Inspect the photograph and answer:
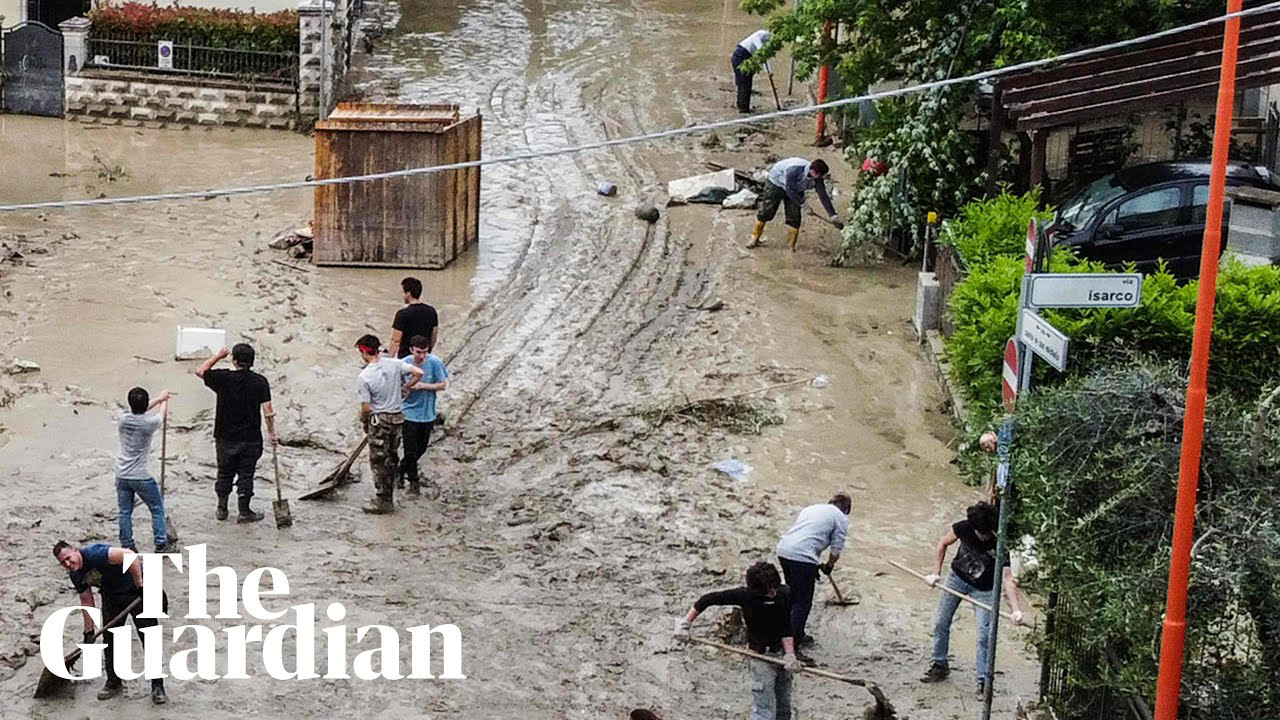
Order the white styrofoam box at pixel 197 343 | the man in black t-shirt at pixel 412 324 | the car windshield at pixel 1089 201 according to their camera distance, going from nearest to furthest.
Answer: the man in black t-shirt at pixel 412 324
the white styrofoam box at pixel 197 343
the car windshield at pixel 1089 201

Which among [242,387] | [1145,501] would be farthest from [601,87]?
[1145,501]

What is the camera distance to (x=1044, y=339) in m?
10.4

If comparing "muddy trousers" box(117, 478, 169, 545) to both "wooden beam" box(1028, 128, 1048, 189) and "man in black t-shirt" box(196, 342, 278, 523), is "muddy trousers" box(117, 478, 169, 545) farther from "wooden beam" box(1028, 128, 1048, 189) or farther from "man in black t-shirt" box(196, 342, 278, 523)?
"wooden beam" box(1028, 128, 1048, 189)

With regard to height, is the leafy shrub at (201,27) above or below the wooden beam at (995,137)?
above

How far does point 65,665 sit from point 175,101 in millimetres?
17224

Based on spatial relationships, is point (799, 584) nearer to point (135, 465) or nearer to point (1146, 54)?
point (135, 465)

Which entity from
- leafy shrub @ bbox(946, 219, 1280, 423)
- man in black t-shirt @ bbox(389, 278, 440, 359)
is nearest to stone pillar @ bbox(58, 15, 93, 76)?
man in black t-shirt @ bbox(389, 278, 440, 359)

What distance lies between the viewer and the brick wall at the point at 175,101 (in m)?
27.8

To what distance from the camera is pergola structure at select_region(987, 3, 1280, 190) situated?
2039cm

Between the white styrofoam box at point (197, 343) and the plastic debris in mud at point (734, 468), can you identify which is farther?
the white styrofoam box at point (197, 343)

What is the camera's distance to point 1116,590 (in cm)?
998

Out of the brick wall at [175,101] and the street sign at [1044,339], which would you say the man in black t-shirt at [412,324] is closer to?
the street sign at [1044,339]

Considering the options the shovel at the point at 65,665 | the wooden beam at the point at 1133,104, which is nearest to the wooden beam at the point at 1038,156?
the wooden beam at the point at 1133,104

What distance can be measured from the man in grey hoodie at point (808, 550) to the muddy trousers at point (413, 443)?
3702 millimetres
